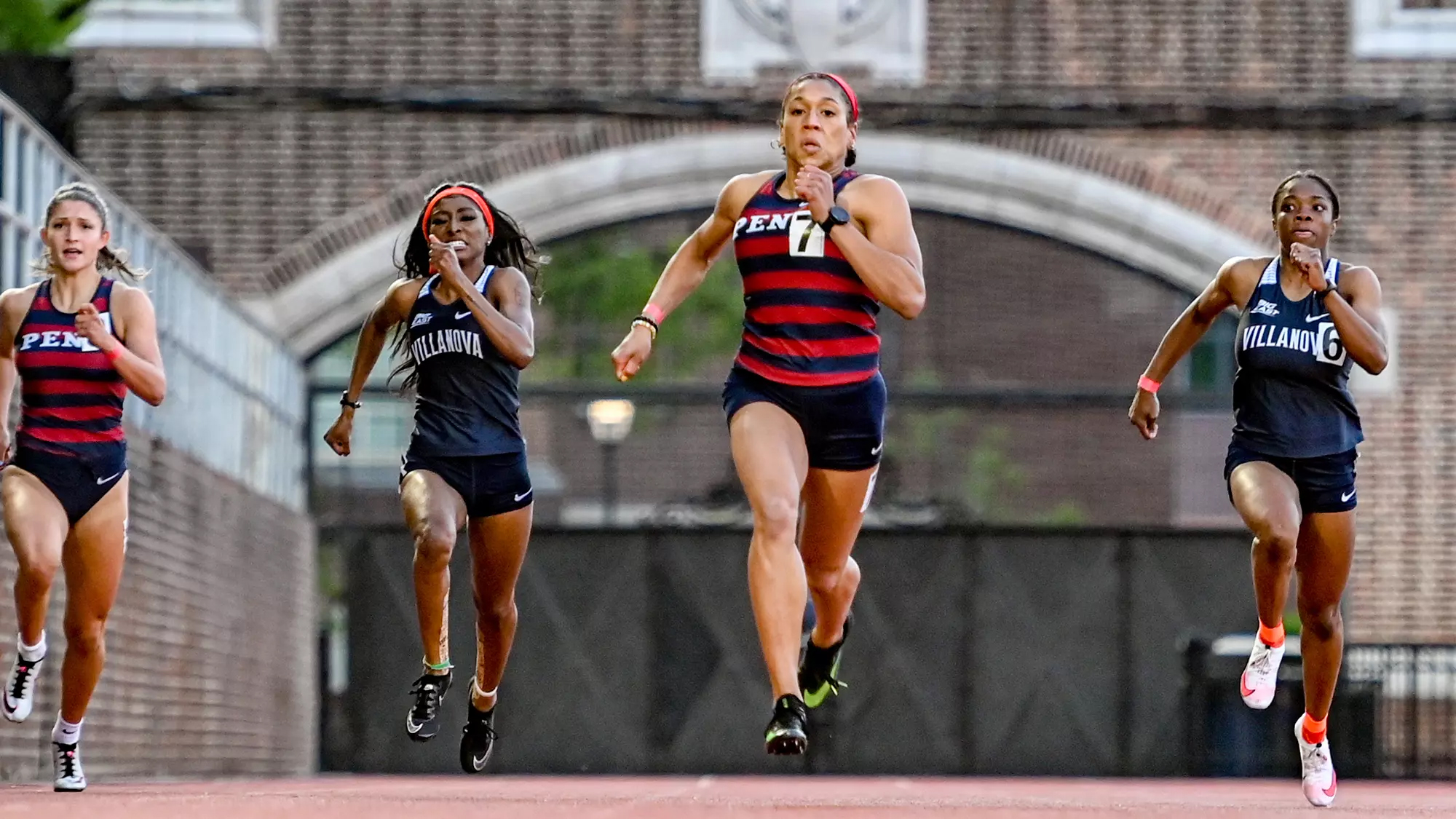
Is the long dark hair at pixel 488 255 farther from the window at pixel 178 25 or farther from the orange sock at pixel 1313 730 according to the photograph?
the window at pixel 178 25

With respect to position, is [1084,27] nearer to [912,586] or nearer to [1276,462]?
[912,586]

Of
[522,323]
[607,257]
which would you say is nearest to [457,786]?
[522,323]

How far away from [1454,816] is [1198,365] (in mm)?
36632

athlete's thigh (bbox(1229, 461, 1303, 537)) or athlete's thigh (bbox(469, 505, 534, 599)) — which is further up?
athlete's thigh (bbox(1229, 461, 1303, 537))

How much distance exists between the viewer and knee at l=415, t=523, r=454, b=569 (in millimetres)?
10320

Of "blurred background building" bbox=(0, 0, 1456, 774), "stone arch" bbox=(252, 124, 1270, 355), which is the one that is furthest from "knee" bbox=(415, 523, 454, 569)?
"stone arch" bbox=(252, 124, 1270, 355)

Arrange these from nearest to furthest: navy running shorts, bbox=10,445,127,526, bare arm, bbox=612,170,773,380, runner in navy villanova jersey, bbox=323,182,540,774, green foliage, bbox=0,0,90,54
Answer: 1. bare arm, bbox=612,170,773,380
2. runner in navy villanova jersey, bbox=323,182,540,774
3. navy running shorts, bbox=10,445,127,526
4. green foliage, bbox=0,0,90,54

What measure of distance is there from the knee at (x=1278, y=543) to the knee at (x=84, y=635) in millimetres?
4310

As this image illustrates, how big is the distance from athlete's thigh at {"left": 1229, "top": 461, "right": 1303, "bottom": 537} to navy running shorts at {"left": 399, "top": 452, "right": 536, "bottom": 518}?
263cm

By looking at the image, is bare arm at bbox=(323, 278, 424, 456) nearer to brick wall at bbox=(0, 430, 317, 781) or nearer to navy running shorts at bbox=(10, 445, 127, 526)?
navy running shorts at bbox=(10, 445, 127, 526)

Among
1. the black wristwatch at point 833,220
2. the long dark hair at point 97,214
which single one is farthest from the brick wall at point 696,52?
the black wristwatch at point 833,220

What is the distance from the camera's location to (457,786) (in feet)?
52.0

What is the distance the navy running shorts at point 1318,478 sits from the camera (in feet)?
33.8

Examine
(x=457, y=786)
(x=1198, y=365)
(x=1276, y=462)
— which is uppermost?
(x=1198, y=365)
